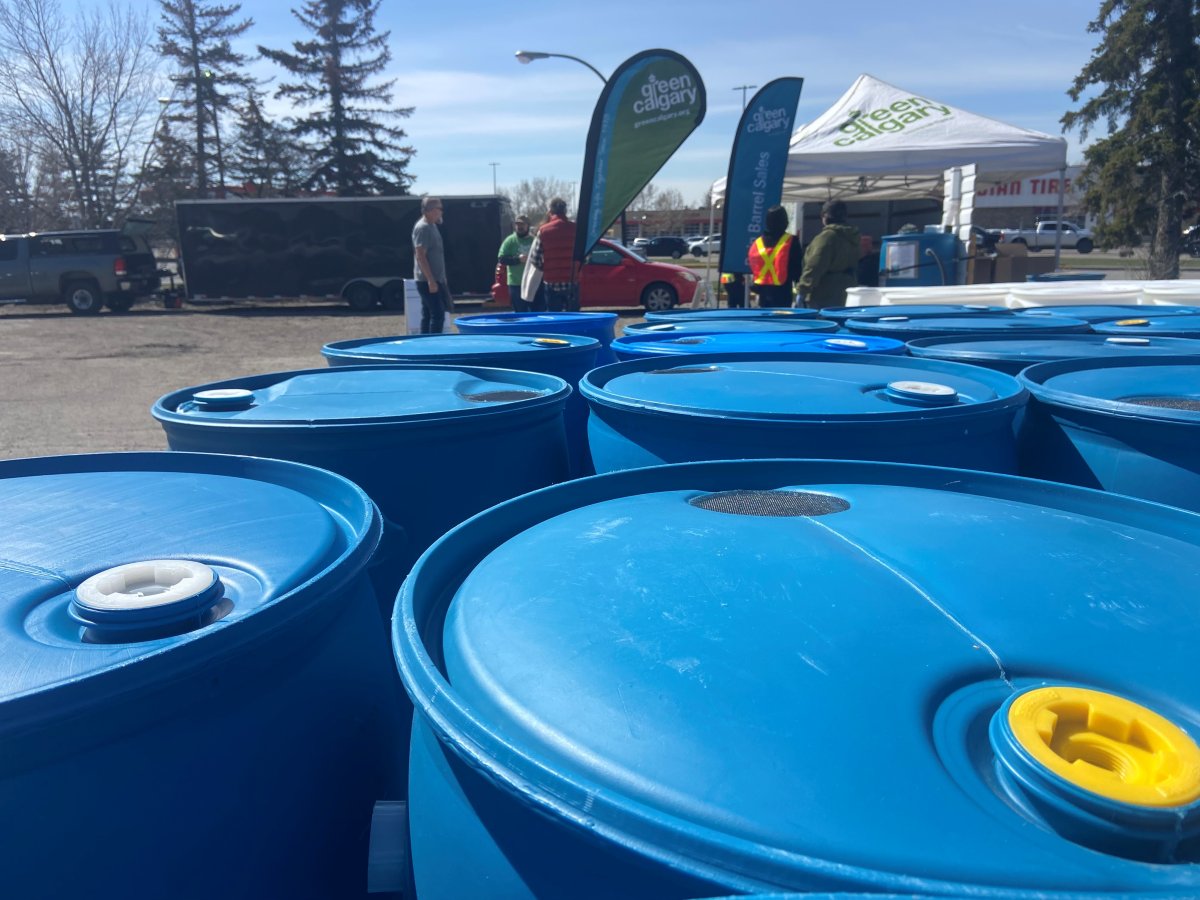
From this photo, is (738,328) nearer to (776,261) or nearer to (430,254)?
(776,261)

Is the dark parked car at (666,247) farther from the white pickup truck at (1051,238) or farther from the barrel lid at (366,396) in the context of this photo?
the barrel lid at (366,396)

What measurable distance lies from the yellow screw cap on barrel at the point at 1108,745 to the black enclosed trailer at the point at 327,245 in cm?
1737

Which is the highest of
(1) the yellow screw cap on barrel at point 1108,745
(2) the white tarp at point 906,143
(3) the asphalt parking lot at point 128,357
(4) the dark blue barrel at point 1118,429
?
(2) the white tarp at point 906,143

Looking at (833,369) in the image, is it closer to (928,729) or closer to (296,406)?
(296,406)

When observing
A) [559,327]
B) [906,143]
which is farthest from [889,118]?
[559,327]

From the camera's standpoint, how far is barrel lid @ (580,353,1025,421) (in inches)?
78.7

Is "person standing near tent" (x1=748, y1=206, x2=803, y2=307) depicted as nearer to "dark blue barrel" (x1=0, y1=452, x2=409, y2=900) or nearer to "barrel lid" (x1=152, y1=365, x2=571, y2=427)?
"barrel lid" (x1=152, y1=365, x2=571, y2=427)

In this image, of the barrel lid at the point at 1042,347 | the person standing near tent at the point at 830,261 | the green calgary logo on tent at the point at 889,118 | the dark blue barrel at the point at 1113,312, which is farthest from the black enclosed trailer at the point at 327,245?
the barrel lid at the point at 1042,347

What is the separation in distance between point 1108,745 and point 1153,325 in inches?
151

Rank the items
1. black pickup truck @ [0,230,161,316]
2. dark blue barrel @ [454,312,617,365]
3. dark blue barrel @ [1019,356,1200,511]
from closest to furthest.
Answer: dark blue barrel @ [1019,356,1200,511]
dark blue barrel @ [454,312,617,365]
black pickup truck @ [0,230,161,316]

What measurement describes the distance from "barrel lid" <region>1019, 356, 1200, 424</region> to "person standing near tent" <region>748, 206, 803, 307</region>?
14.7ft

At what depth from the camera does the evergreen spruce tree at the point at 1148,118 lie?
67.2ft

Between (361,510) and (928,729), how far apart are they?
3.47ft

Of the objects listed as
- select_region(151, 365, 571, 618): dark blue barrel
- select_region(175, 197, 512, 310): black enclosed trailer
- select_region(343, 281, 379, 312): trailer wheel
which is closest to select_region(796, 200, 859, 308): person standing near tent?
select_region(151, 365, 571, 618): dark blue barrel
